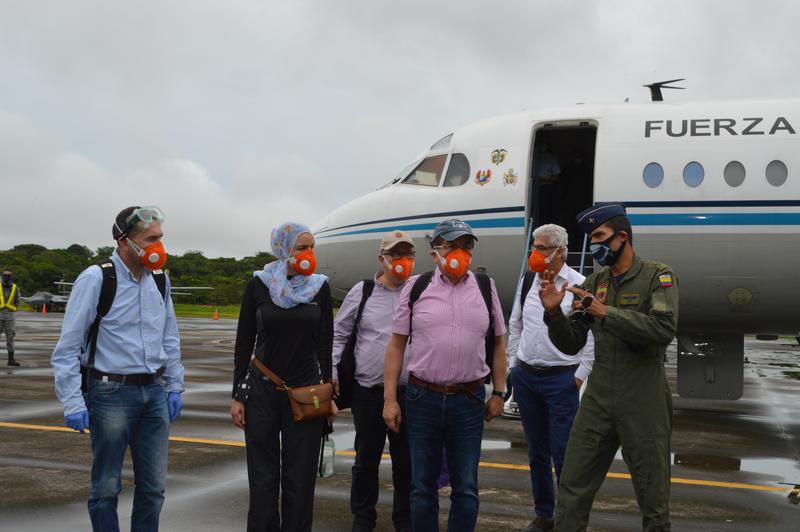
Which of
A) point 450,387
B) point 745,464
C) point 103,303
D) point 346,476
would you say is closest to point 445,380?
point 450,387

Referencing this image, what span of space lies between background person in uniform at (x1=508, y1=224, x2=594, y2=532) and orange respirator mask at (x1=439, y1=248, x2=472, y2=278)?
0.84 meters

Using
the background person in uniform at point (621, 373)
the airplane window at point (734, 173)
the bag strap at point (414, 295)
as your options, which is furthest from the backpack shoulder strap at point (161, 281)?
the airplane window at point (734, 173)

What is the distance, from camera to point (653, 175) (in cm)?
967

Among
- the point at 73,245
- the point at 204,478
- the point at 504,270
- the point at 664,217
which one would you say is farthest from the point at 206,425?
the point at 73,245

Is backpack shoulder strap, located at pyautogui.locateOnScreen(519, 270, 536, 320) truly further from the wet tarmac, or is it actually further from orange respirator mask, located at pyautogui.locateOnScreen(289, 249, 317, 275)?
orange respirator mask, located at pyautogui.locateOnScreen(289, 249, 317, 275)

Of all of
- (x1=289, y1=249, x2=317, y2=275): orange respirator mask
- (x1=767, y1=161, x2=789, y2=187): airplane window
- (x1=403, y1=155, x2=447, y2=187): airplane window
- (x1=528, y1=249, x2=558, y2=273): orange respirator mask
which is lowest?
(x1=289, y1=249, x2=317, y2=275): orange respirator mask

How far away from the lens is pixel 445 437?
174 inches

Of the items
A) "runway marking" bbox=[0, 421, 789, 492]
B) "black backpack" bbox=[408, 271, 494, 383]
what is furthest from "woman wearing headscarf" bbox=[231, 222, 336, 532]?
"runway marking" bbox=[0, 421, 789, 492]

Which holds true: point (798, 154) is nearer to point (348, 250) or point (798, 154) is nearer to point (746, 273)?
point (746, 273)

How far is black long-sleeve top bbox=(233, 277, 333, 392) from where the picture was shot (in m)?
4.39

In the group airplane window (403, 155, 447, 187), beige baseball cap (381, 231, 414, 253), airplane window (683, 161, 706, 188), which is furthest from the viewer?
airplane window (403, 155, 447, 187)

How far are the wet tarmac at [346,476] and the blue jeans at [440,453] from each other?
0.98 metres

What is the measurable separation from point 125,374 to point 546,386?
2.82m

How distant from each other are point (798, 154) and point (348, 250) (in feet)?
20.5
